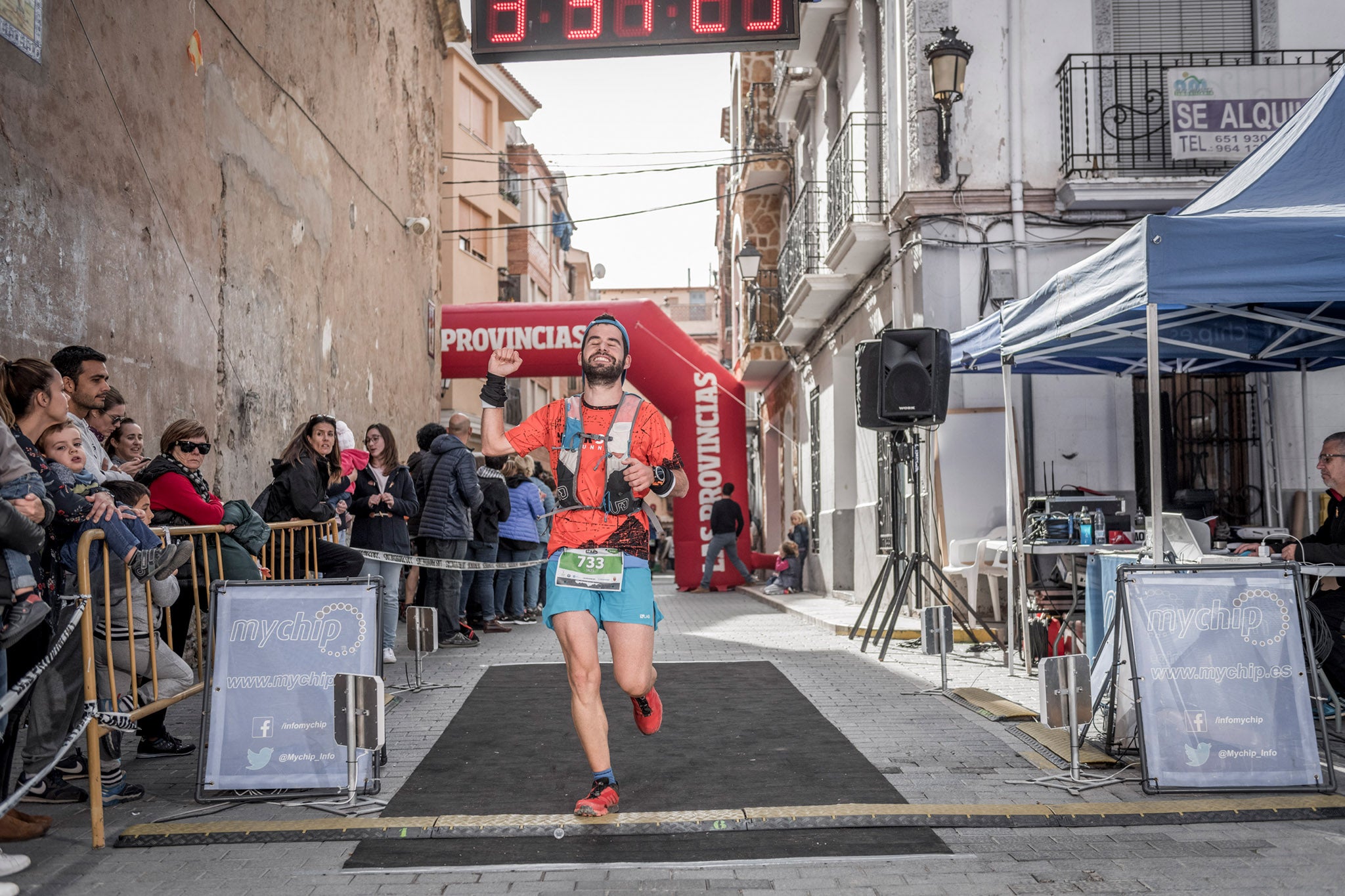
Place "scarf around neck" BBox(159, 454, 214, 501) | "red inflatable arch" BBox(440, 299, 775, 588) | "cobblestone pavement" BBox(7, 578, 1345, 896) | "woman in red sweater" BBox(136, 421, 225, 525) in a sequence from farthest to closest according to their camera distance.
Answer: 1. "red inflatable arch" BBox(440, 299, 775, 588)
2. "scarf around neck" BBox(159, 454, 214, 501)
3. "woman in red sweater" BBox(136, 421, 225, 525)
4. "cobblestone pavement" BBox(7, 578, 1345, 896)

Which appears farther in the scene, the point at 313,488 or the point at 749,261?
the point at 749,261

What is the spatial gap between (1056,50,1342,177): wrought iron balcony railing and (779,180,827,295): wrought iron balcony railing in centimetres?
530

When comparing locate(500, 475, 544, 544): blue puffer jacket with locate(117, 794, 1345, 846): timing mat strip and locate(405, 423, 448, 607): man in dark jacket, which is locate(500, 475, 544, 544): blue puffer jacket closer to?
locate(405, 423, 448, 607): man in dark jacket

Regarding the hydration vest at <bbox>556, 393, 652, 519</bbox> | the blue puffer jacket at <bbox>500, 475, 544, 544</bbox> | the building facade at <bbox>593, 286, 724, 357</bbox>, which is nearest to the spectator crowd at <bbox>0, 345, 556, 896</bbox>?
the hydration vest at <bbox>556, 393, 652, 519</bbox>

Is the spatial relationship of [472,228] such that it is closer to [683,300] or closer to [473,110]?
[473,110]

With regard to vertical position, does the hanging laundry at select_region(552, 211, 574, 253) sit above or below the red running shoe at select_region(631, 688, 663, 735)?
above

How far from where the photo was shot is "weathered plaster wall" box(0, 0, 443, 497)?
302 inches

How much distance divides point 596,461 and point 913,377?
5430mm

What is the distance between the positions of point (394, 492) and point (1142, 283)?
6040mm

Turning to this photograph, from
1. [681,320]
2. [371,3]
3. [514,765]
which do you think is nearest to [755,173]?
[371,3]

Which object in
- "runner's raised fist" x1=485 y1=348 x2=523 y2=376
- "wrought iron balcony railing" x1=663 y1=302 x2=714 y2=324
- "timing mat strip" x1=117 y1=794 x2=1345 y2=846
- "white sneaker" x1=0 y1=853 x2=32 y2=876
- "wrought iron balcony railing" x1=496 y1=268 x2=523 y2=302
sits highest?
"wrought iron balcony railing" x1=663 y1=302 x2=714 y2=324

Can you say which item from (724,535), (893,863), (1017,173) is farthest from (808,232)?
(893,863)

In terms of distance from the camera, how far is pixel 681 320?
89.1 m

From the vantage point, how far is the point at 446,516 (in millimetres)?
11078
